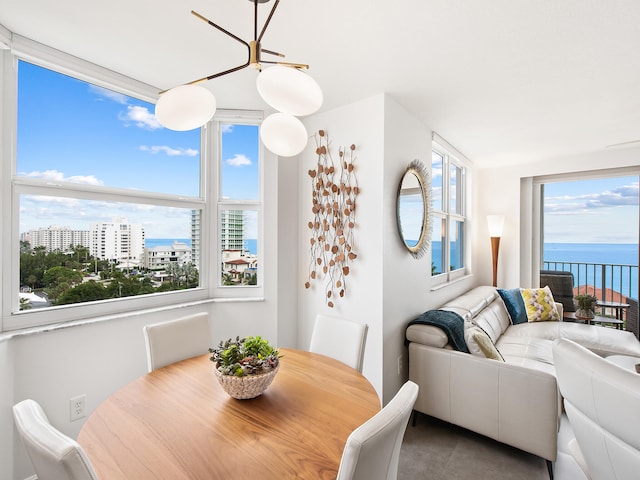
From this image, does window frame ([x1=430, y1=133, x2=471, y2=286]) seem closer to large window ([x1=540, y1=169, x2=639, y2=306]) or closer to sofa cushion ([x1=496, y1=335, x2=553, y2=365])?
sofa cushion ([x1=496, y1=335, x2=553, y2=365])

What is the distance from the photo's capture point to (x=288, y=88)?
3.62 feet

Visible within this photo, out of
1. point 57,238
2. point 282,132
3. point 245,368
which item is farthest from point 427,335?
point 57,238

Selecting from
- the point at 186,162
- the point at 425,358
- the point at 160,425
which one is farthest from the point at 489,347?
the point at 186,162

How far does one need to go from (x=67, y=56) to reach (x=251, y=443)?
2.40 m

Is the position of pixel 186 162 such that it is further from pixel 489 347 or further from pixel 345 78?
pixel 489 347

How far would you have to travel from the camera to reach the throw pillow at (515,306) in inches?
147

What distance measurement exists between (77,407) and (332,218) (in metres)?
2.10

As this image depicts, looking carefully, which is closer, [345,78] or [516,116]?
[345,78]

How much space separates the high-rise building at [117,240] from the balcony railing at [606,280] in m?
5.21

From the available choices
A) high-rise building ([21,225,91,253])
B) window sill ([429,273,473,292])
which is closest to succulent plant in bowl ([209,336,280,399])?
high-rise building ([21,225,91,253])

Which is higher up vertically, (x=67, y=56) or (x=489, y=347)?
(x=67, y=56)

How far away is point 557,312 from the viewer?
3793 millimetres

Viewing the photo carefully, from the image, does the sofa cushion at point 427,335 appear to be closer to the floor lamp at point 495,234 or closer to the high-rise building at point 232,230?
the high-rise building at point 232,230

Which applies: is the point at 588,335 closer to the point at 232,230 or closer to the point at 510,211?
the point at 510,211
